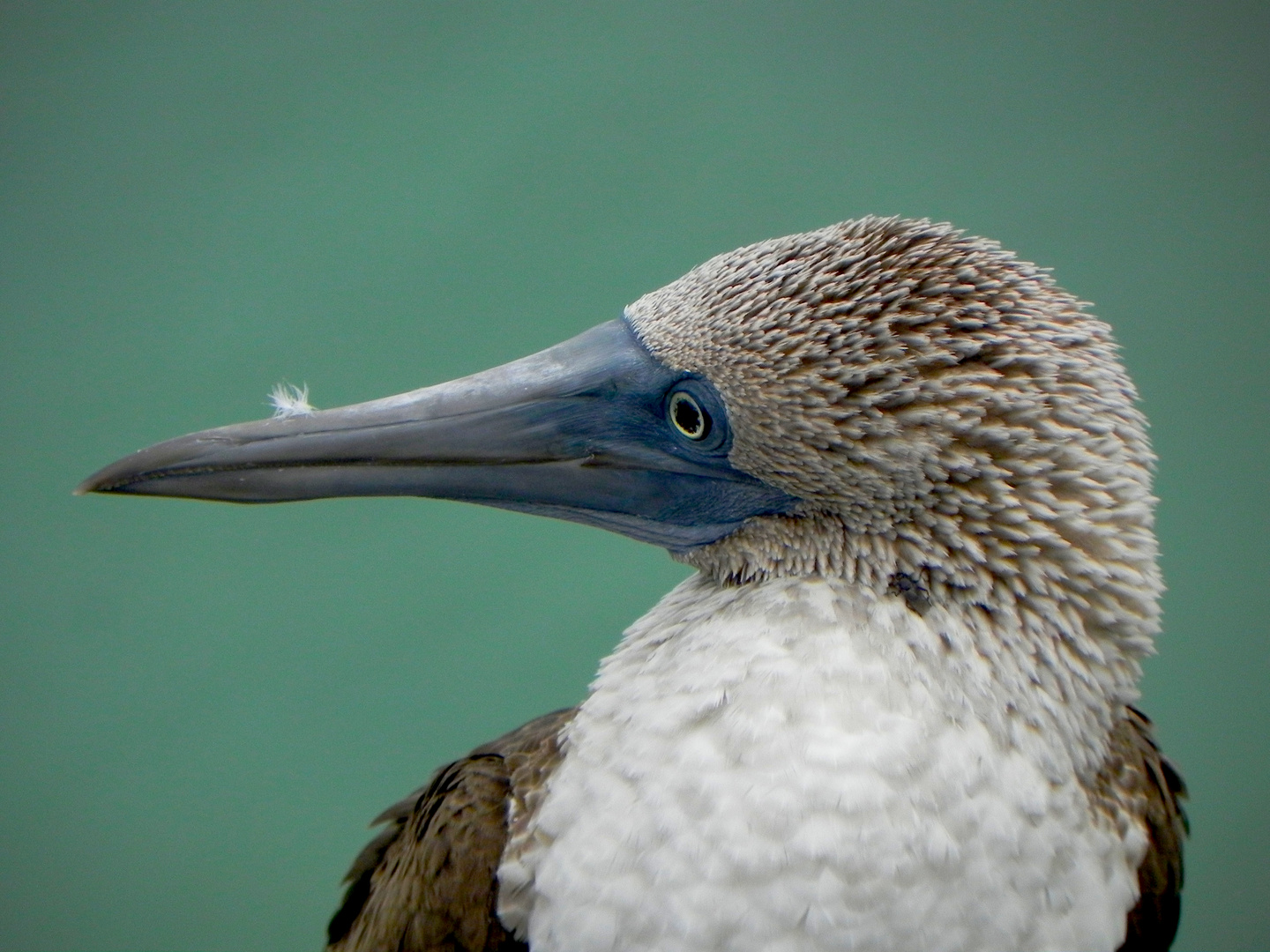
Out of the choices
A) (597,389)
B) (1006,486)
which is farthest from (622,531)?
(1006,486)

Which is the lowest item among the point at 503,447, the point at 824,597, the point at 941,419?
the point at 824,597

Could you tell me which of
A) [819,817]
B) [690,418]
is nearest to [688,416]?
[690,418]

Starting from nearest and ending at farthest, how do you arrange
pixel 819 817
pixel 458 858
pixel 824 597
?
1. pixel 819 817
2. pixel 824 597
3. pixel 458 858

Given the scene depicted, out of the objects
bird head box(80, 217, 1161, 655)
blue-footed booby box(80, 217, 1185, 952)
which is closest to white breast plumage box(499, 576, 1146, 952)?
blue-footed booby box(80, 217, 1185, 952)

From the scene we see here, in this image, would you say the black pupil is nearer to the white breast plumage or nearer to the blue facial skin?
the blue facial skin

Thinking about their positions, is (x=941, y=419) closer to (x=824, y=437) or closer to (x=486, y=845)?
(x=824, y=437)

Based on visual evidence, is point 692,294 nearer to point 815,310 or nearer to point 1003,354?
point 815,310

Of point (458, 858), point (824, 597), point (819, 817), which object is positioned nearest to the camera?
point (819, 817)

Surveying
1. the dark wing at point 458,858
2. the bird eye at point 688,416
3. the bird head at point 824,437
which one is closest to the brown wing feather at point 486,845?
the dark wing at point 458,858

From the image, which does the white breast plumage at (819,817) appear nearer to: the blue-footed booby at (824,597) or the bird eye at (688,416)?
the blue-footed booby at (824,597)
